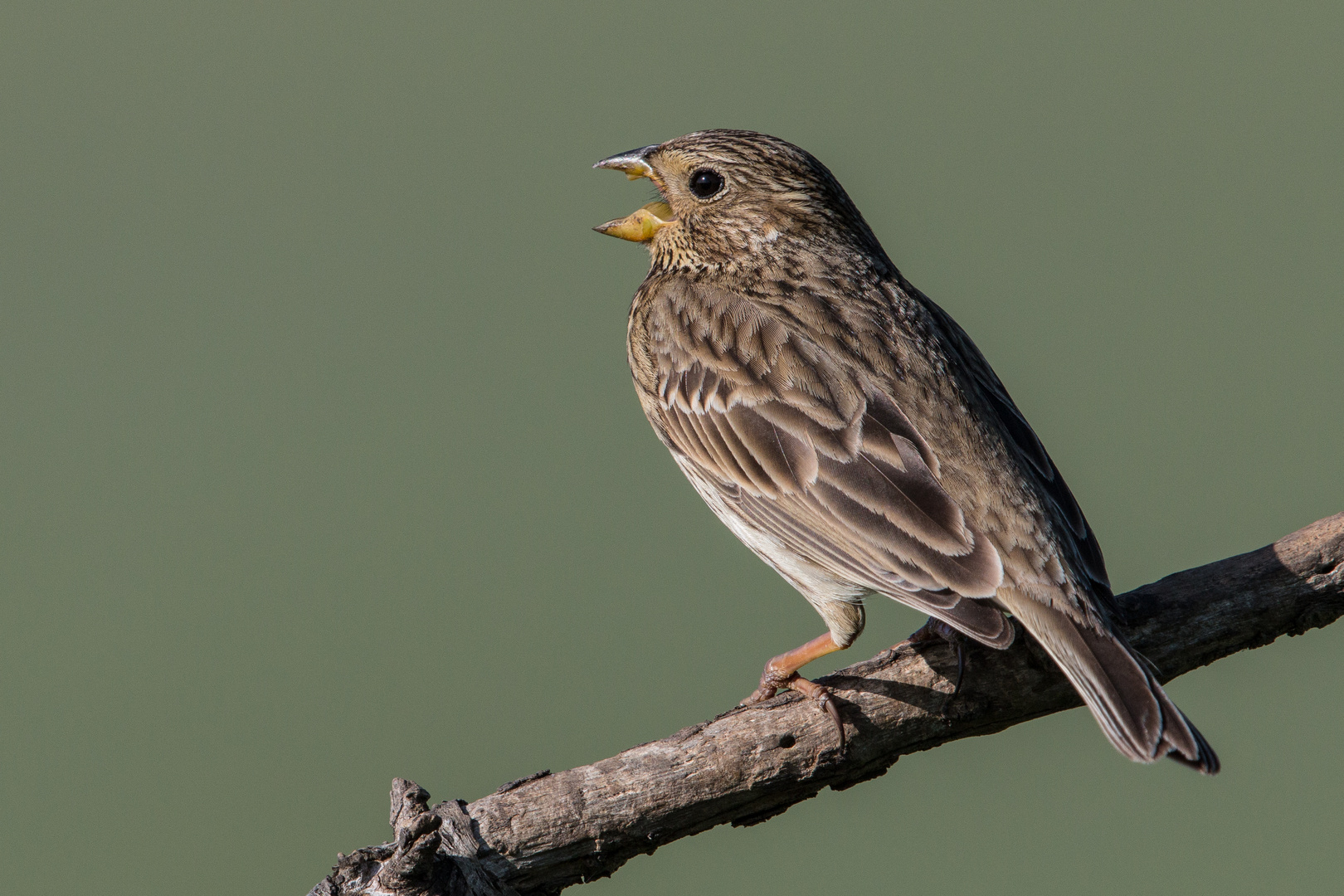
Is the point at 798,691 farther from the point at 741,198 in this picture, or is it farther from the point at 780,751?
the point at 741,198

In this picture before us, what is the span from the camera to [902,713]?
4699mm

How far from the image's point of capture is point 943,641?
4.86m

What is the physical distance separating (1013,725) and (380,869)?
2.67m

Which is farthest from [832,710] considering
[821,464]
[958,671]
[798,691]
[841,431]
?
[841,431]

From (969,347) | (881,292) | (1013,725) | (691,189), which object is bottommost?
(1013,725)

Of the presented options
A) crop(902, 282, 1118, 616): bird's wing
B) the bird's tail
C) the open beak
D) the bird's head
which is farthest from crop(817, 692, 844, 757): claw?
the open beak

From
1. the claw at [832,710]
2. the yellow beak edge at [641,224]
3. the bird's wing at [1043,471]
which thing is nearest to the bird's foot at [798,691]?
the claw at [832,710]

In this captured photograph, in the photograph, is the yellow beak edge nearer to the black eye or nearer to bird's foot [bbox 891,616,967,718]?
the black eye

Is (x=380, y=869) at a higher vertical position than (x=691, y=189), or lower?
lower

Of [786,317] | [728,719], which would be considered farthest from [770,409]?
[728,719]

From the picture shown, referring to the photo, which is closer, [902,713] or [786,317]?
[902,713]

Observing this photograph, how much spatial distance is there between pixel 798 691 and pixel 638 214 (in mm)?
2579

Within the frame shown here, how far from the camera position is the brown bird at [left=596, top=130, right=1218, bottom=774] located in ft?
13.5

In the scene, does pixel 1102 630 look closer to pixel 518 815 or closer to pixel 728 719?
pixel 728 719
